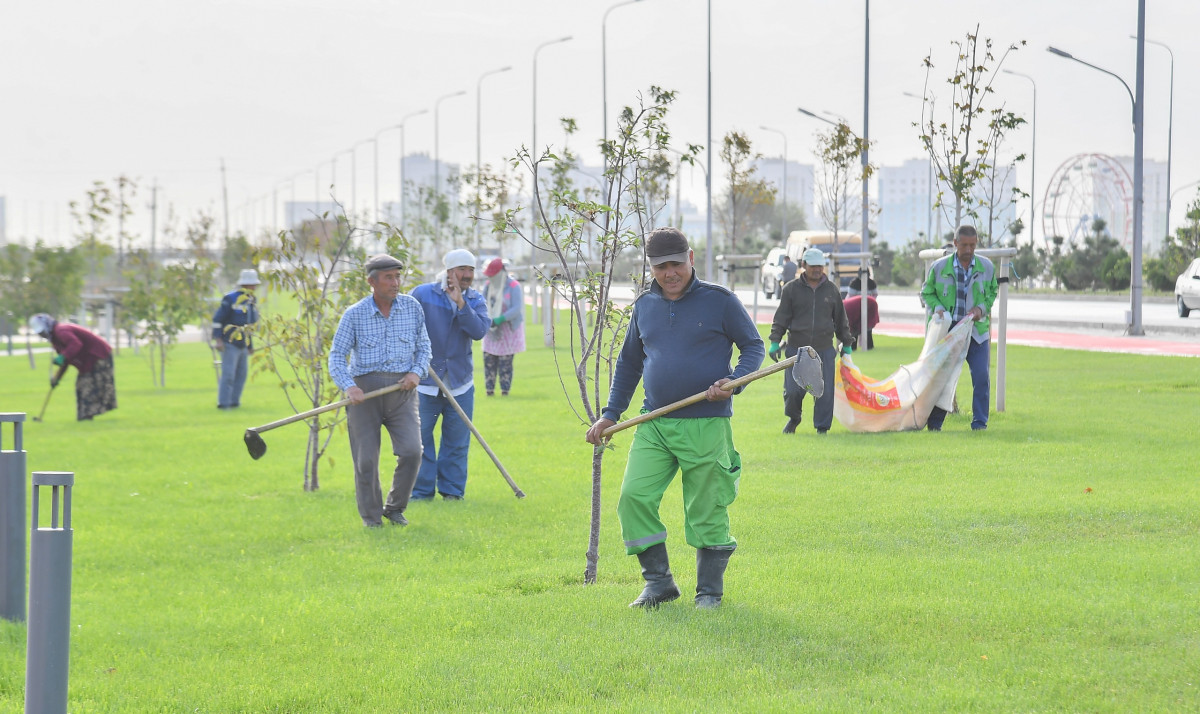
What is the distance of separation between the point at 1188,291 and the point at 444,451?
1034 inches

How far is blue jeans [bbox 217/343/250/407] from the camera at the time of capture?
17484 millimetres

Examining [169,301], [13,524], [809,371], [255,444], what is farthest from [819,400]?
[169,301]

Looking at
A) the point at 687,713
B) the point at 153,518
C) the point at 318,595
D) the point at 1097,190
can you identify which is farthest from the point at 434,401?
the point at 1097,190

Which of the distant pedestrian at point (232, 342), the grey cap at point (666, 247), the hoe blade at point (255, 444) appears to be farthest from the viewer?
the distant pedestrian at point (232, 342)

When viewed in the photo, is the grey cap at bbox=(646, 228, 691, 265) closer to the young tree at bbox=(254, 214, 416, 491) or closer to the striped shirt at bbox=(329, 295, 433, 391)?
the striped shirt at bbox=(329, 295, 433, 391)

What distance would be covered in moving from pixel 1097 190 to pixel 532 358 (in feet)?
121

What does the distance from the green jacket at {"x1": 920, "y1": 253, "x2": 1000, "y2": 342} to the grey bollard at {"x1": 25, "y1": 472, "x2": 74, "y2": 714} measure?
30.5ft

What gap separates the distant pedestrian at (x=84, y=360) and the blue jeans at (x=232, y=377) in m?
1.49

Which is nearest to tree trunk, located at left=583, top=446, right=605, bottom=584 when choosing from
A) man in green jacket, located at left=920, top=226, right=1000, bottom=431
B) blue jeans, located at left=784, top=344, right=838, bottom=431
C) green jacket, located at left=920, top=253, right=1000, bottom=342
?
blue jeans, located at left=784, top=344, right=838, bottom=431

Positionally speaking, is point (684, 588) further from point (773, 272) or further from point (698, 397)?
point (773, 272)

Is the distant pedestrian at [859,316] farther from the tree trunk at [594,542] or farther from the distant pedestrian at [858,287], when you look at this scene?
the tree trunk at [594,542]

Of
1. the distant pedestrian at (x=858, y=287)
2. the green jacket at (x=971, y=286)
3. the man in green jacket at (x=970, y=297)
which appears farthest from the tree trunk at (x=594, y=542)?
the distant pedestrian at (x=858, y=287)

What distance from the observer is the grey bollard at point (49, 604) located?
382cm

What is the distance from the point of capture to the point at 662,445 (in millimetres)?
5844
